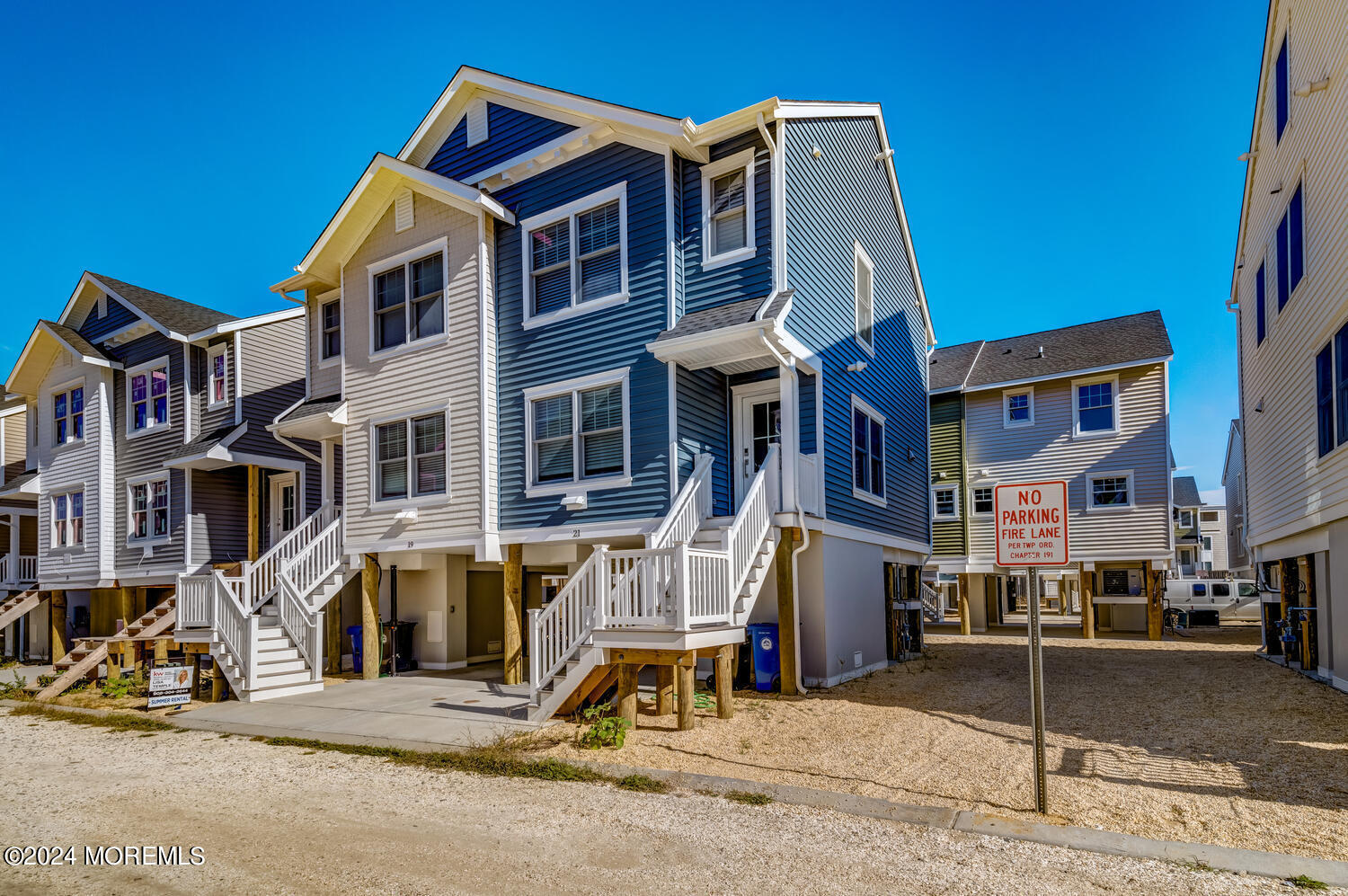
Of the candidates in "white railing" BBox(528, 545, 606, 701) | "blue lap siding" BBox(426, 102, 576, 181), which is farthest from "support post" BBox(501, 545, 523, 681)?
"blue lap siding" BBox(426, 102, 576, 181)

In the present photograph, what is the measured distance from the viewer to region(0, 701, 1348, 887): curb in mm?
5426

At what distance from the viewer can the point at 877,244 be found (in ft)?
60.1

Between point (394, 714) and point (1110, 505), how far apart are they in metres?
21.1

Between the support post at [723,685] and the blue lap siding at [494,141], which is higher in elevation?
the blue lap siding at [494,141]

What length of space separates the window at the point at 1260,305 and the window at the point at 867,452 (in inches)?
321

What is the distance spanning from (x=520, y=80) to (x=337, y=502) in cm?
1047

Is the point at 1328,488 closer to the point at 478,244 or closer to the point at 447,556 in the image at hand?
the point at 478,244

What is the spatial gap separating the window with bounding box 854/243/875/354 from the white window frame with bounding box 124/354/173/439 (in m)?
17.6

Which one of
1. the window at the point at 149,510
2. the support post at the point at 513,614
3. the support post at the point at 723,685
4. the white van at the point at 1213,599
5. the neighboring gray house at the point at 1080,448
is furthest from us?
the white van at the point at 1213,599

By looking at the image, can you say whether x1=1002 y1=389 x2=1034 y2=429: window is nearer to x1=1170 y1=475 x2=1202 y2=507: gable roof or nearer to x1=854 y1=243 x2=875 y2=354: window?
x1=854 y1=243 x2=875 y2=354: window

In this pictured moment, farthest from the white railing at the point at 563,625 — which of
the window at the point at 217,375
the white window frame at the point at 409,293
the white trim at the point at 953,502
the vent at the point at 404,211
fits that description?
the white trim at the point at 953,502

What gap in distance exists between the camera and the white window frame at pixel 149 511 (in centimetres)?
2128

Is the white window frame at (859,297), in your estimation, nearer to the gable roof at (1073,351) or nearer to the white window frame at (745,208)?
the white window frame at (745,208)

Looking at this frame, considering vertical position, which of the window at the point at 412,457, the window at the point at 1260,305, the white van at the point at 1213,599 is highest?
the window at the point at 1260,305
